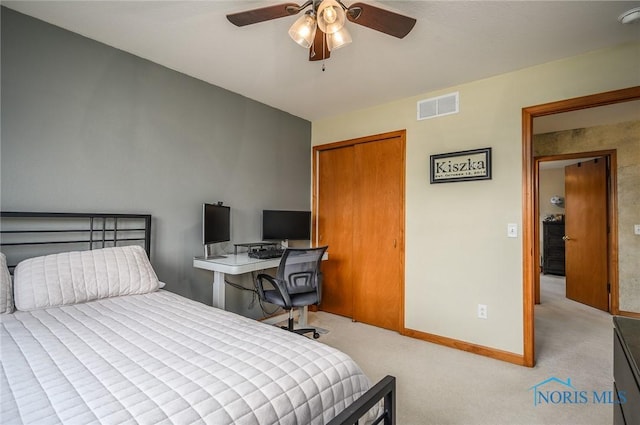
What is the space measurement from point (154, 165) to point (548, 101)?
3.30 metres

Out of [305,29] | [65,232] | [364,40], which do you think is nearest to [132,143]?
[65,232]

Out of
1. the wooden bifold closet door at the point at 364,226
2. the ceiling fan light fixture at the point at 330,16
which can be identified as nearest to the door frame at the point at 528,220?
the wooden bifold closet door at the point at 364,226

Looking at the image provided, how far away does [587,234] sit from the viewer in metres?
4.36

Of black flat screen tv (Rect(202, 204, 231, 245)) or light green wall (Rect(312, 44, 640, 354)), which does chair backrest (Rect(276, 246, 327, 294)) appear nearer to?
black flat screen tv (Rect(202, 204, 231, 245))

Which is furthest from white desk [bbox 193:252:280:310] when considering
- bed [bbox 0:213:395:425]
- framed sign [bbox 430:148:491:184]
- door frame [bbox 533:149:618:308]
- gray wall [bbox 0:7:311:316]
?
door frame [bbox 533:149:618:308]

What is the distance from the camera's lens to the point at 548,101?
2.51 metres

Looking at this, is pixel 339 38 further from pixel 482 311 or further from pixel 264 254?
pixel 482 311

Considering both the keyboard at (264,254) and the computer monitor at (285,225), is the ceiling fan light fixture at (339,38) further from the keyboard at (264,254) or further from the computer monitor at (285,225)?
the computer monitor at (285,225)

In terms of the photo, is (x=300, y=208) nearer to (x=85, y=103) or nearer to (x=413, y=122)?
(x=413, y=122)

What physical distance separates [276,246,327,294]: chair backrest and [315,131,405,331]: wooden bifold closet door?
87 centimetres

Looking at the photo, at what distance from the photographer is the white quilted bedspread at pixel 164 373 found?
2.78 ft

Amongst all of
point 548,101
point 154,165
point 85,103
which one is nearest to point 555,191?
point 548,101

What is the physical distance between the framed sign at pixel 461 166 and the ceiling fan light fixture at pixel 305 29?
185 cm

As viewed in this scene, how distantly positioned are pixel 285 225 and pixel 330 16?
2.37 meters
